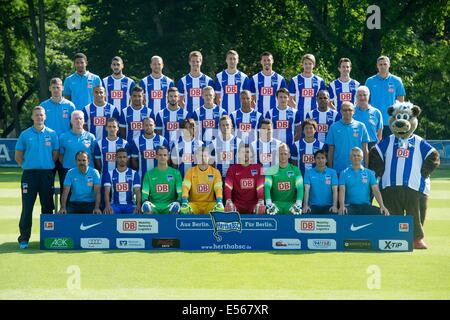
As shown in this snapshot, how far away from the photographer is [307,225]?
1261 cm

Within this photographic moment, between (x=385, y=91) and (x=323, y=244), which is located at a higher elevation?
(x=385, y=91)

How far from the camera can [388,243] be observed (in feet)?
41.4

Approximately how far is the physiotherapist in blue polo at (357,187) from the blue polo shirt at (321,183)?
0.14m

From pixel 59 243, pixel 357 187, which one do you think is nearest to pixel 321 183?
pixel 357 187

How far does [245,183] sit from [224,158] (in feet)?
2.57

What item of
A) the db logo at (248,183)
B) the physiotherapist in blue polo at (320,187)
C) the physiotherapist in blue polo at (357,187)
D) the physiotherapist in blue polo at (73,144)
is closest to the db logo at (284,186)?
the physiotherapist in blue polo at (320,187)

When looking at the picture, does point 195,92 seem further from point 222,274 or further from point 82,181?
point 222,274

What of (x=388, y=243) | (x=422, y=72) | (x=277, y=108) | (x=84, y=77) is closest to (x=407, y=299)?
(x=388, y=243)

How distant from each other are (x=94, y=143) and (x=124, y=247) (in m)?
1.94

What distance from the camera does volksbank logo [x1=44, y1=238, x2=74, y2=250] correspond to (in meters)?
12.8

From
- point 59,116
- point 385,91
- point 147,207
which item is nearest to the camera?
point 147,207

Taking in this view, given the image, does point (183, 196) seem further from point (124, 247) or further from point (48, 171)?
point (48, 171)

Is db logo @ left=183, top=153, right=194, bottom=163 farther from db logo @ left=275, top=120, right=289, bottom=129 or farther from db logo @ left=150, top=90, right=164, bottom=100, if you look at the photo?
db logo @ left=150, top=90, right=164, bottom=100
